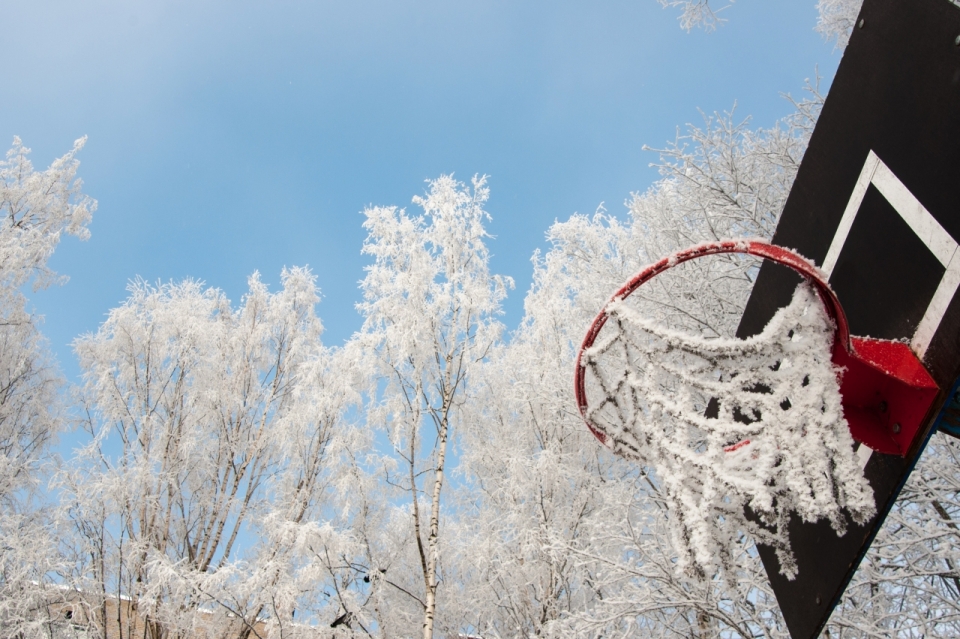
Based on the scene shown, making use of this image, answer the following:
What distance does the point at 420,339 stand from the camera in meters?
8.63

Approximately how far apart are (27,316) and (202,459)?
14.1ft

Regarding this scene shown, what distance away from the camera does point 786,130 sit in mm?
6031

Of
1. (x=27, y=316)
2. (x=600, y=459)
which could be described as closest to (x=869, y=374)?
(x=600, y=459)

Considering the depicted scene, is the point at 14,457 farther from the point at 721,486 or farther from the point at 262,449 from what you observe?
the point at 721,486

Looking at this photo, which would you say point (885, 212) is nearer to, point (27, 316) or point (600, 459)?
point (600, 459)

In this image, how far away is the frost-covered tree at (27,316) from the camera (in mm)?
8438

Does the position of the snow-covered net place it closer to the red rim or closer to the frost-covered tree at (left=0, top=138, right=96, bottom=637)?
the red rim

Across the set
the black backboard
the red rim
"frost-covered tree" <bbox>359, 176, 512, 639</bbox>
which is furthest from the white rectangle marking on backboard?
"frost-covered tree" <bbox>359, 176, 512, 639</bbox>

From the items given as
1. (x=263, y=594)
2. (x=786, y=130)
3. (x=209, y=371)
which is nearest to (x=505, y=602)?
(x=263, y=594)

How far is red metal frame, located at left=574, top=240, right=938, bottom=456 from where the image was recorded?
2154 millimetres

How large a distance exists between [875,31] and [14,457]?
10952mm

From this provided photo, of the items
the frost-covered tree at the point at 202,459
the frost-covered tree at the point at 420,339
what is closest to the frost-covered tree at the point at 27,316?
the frost-covered tree at the point at 202,459

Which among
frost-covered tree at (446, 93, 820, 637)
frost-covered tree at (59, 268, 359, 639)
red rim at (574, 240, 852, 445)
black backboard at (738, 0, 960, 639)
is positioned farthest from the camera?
frost-covered tree at (59, 268, 359, 639)

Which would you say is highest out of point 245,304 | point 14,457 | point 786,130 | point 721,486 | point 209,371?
point 245,304
